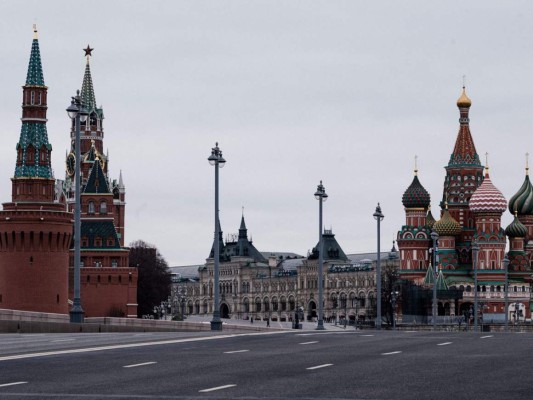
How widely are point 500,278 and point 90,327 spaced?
508 feet

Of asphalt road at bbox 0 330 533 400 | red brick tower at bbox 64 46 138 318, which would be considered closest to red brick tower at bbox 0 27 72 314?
red brick tower at bbox 64 46 138 318

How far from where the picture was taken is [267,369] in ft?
83.6

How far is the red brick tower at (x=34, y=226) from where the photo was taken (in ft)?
424

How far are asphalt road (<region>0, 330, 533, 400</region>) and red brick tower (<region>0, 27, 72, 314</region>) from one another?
94.3 metres

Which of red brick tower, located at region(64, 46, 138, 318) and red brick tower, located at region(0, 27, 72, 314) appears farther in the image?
red brick tower, located at region(64, 46, 138, 318)

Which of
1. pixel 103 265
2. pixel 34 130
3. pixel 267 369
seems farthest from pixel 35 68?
pixel 267 369

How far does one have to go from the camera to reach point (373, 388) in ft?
71.9

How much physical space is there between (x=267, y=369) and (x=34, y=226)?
4288 inches

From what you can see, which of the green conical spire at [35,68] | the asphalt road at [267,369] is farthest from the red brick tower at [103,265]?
the asphalt road at [267,369]

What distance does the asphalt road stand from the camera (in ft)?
70.1

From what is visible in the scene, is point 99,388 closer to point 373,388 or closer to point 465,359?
point 373,388

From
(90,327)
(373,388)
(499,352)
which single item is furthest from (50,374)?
(90,327)

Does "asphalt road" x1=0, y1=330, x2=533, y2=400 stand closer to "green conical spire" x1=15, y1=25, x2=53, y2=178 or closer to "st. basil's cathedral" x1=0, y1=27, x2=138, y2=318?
"st. basil's cathedral" x1=0, y1=27, x2=138, y2=318

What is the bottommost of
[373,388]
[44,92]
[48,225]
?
[373,388]
